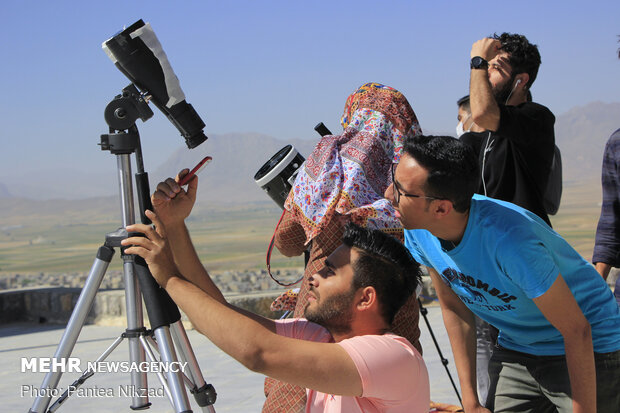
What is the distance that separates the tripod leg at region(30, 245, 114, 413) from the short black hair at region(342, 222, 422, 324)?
3.02 feet

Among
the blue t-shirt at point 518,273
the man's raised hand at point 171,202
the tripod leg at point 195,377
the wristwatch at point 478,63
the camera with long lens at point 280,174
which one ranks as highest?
the wristwatch at point 478,63

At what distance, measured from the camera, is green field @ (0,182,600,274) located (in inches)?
2064

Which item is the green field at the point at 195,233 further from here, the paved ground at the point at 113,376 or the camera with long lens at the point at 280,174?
the camera with long lens at the point at 280,174

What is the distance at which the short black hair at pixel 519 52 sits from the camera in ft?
9.32

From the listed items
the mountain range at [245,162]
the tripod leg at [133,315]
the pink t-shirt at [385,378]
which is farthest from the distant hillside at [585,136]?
the pink t-shirt at [385,378]

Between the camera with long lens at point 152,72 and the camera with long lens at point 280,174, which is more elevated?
the camera with long lens at point 152,72

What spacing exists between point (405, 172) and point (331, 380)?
69 cm

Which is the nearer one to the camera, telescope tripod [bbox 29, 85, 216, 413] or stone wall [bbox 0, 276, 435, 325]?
telescope tripod [bbox 29, 85, 216, 413]

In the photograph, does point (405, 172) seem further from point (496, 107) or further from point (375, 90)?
→ point (375, 90)

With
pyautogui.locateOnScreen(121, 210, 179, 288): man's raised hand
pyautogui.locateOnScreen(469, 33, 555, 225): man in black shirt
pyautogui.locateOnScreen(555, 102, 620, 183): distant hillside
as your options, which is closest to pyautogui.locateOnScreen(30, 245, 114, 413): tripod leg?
pyautogui.locateOnScreen(121, 210, 179, 288): man's raised hand

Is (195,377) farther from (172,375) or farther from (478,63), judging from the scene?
(478,63)

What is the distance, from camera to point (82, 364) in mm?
5172

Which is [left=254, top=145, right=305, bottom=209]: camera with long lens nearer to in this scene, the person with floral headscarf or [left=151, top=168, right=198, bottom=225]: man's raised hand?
the person with floral headscarf

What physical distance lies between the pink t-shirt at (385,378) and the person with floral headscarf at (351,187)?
2.14 feet
